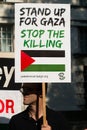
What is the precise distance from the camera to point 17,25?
273 inches

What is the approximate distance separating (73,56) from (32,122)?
24966 mm

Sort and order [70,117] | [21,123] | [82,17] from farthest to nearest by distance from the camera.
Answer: [82,17] < [70,117] < [21,123]

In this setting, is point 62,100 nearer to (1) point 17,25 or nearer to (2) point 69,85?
(2) point 69,85

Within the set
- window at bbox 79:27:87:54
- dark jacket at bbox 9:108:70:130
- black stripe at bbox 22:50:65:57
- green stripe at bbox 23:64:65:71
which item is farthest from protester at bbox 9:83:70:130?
window at bbox 79:27:87:54

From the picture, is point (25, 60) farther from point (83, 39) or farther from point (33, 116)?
point (83, 39)

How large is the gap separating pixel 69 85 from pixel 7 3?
182 inches

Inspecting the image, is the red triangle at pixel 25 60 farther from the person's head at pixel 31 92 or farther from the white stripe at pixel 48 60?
the person's head at pixel 31 92

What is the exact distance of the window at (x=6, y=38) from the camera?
3200 centimetres

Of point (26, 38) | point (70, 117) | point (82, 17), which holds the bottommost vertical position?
point (70, 117)

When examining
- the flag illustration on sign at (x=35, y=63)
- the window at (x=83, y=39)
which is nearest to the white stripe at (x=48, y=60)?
the flag illustration on sign at (x=35, y=63)

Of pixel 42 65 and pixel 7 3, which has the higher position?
pixel 7 3

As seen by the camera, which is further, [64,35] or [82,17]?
[82,17]

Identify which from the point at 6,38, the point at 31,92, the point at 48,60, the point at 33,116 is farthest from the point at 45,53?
the point at 6,38

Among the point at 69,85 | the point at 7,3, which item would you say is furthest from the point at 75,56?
the point at 7,3
